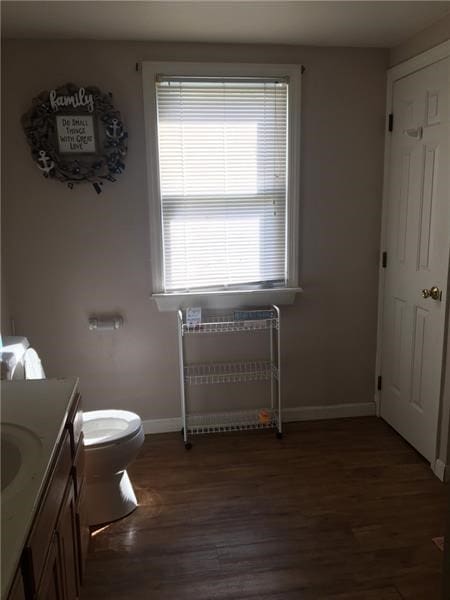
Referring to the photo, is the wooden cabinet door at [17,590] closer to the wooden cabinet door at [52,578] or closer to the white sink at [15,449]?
the wooden cabinet door at [52,578]

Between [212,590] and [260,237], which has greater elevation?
[260,237]

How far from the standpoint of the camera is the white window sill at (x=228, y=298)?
118 inches

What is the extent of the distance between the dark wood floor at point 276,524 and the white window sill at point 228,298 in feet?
2.73

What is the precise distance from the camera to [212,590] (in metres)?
1.92

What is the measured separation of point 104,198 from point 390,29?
5.80 feet

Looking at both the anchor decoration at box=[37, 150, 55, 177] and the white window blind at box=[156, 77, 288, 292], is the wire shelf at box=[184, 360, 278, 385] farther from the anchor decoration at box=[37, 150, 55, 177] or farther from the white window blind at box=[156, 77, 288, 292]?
the anchor decoration at box=[37, 150, 55, 177]

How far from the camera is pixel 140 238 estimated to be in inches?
115

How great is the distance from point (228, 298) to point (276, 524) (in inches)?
51.2

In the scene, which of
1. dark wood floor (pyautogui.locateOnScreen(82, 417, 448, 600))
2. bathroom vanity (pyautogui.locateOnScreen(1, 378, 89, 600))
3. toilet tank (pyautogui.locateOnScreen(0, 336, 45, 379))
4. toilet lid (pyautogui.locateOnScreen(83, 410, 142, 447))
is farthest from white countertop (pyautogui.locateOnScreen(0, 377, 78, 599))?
dark wood floor (pyautogui.locateOnScreen(82, 417, 448, 600))

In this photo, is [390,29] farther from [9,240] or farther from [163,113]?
[9,240]

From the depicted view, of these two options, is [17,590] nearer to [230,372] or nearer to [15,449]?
[15,449]

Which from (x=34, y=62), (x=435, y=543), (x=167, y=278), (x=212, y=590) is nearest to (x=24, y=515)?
(x=212, y=590)

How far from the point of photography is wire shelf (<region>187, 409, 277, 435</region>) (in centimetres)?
316

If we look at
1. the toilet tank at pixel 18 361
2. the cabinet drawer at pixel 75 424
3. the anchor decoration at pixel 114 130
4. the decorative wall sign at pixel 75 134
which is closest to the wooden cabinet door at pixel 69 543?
the cabinet drawer at pixel 75 424
